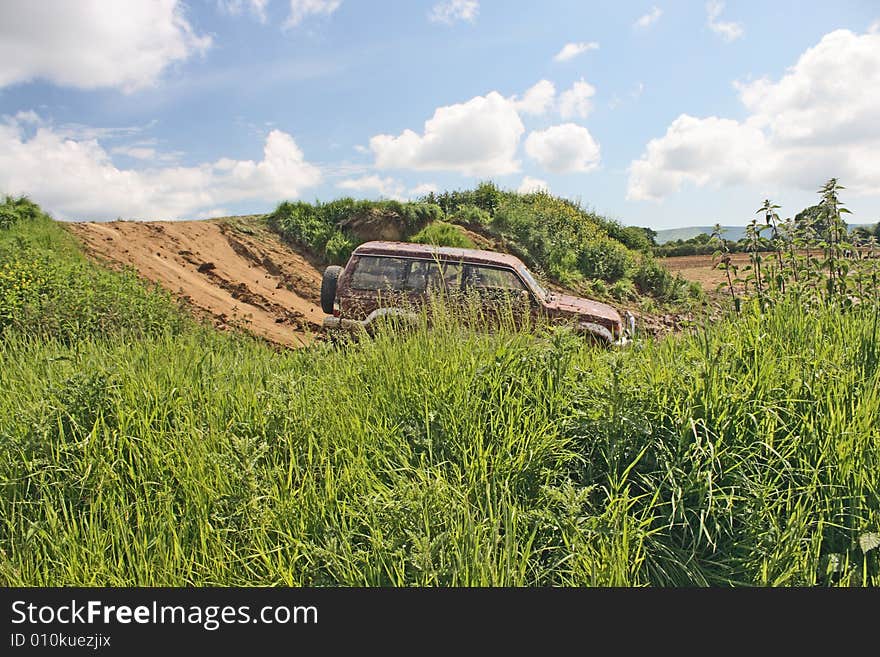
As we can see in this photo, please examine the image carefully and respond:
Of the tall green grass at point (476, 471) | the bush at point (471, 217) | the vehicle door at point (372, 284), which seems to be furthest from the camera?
the bush at point (471, 217)

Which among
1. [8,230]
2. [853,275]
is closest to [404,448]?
[853,275]

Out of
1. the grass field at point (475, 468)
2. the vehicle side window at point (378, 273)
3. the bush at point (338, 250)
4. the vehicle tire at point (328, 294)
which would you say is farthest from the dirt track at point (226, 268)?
the grass field at point (475, 468)

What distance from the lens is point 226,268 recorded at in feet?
58.1

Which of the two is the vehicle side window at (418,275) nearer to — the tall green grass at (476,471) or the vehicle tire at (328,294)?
the vehicle tire at (328,294)

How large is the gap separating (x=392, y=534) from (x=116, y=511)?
1765mm

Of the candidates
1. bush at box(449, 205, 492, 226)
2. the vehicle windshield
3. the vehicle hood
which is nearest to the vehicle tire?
the vehicle windshield

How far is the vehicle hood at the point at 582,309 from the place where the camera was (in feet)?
29.6

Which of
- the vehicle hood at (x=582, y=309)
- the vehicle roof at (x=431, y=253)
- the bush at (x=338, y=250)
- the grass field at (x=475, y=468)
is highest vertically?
the bush at (x=338, y=250)

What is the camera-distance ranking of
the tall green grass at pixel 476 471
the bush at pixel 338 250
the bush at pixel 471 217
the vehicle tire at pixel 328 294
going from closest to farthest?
the tall green grass at pixel 476 471 < the vehicle tire at pixel 328 294 < the bush at pixel 338 250 < the bush at pixel 471 217

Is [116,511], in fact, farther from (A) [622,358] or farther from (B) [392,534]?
(A) [622,358]

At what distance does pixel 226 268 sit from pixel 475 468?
16.0 meters

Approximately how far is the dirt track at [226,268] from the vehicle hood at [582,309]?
5525mm

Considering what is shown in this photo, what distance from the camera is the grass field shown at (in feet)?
9.32

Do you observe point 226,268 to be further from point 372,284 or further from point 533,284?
point 533,284
